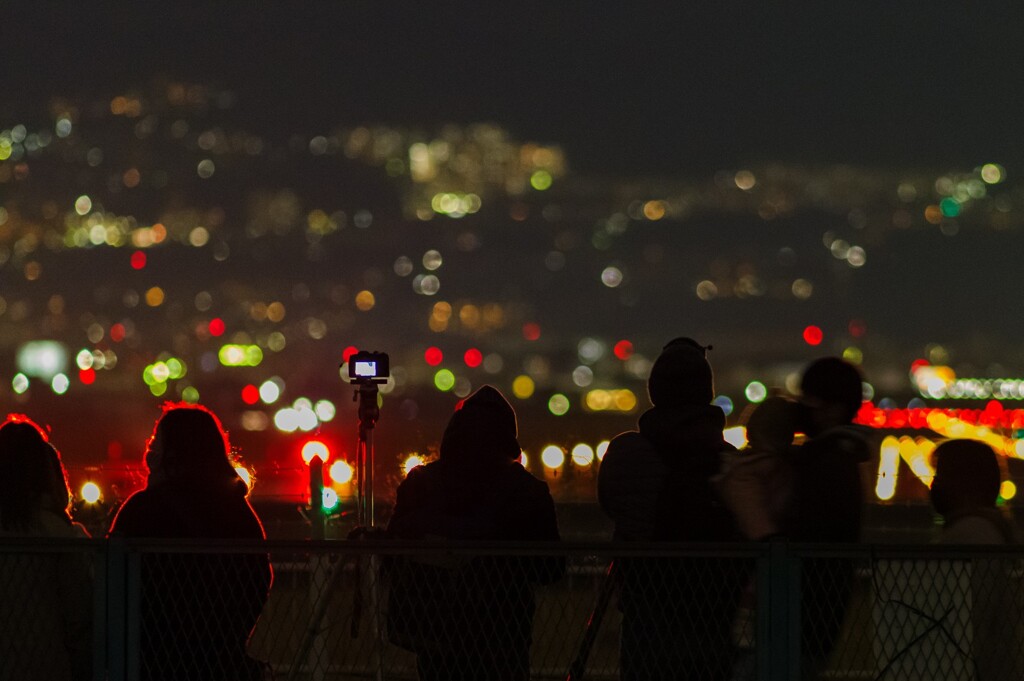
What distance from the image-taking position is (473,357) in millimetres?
103312

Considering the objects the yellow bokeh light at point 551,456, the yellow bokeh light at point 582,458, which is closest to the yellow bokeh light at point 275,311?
the yellow bokeh light at point 551,456

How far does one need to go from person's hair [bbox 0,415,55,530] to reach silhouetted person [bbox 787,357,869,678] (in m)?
2.47

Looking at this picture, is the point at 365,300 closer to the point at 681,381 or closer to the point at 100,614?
the point at 681,381

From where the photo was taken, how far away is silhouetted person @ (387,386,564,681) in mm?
4707

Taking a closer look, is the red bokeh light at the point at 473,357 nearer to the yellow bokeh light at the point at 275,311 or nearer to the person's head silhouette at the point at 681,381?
the yellow bokeh light at the point at 275,311

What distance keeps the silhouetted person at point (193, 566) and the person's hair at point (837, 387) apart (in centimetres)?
184

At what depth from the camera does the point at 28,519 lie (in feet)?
17.1

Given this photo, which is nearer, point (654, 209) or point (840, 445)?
point (840, 445)

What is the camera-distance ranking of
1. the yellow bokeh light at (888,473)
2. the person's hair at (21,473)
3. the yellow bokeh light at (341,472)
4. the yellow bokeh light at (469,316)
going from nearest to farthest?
the person's hair at (21,473) < the yellow bokeh light at (341,472) < the yellow bokeh light at (888,473) < the yellow bokeh light at (469,316)

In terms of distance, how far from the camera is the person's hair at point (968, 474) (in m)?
5.05

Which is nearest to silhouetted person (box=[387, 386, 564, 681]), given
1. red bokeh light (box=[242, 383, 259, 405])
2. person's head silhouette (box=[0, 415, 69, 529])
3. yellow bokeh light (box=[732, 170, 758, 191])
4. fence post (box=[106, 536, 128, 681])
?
fence post (box=[106, 536, 128, 681])

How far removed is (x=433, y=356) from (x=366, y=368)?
295 ft

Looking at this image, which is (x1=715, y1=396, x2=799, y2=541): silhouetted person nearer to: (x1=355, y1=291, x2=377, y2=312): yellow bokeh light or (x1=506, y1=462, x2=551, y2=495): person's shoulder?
(x1=506, y1=462, x2=551, y2=495): person's shoulder


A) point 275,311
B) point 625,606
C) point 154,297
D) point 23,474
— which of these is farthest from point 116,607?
point 275,311
